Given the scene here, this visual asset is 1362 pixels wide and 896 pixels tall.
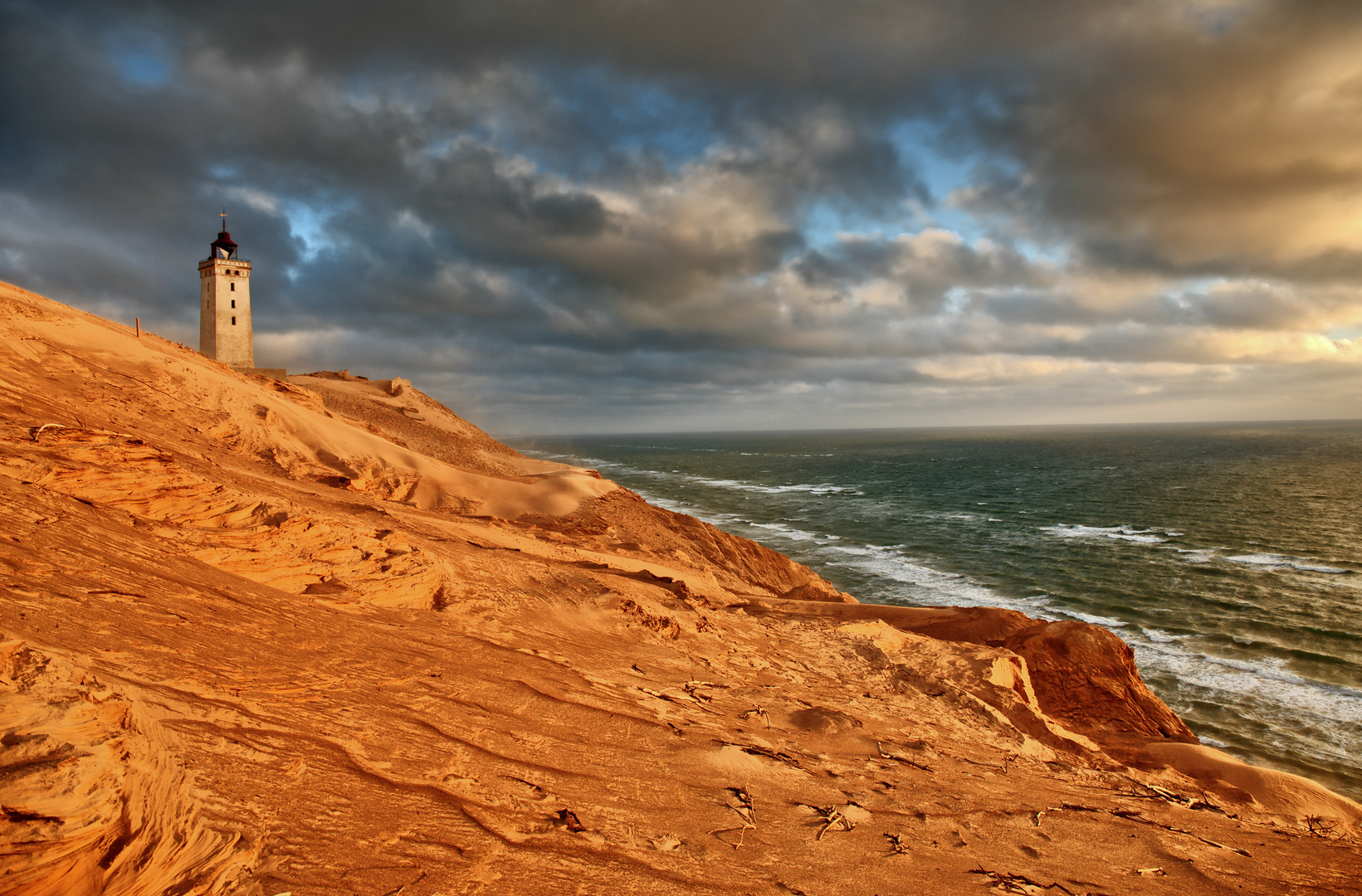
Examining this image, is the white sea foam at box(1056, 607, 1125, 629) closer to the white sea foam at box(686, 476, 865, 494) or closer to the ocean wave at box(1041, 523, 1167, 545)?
the ocean wave at box(1041, 523, 1167, 545)

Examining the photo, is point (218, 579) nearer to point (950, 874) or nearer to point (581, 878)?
point (581, 878)

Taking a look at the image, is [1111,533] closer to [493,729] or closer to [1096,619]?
[1096,619]

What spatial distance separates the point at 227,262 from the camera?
37688mm

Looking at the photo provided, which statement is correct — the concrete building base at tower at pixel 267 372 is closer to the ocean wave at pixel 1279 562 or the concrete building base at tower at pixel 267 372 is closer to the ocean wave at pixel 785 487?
the ocean wave at pixel 785 487

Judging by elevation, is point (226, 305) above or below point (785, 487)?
above

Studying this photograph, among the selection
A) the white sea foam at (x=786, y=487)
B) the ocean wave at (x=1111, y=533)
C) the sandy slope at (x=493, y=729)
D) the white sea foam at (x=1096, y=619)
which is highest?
the sandy slope at (x=493, y=729)

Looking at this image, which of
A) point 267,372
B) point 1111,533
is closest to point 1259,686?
point 1111,533

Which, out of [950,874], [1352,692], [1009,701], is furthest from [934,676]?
[1352,692]

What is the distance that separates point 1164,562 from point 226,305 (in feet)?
171

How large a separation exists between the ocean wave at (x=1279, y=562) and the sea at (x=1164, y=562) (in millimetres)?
150

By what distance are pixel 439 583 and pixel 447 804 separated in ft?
17.4

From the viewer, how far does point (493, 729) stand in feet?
19.0

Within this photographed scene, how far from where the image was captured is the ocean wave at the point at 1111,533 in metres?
35.3

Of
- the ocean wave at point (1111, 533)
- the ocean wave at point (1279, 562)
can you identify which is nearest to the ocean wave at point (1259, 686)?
the ocean wave at point (1279, 562)
